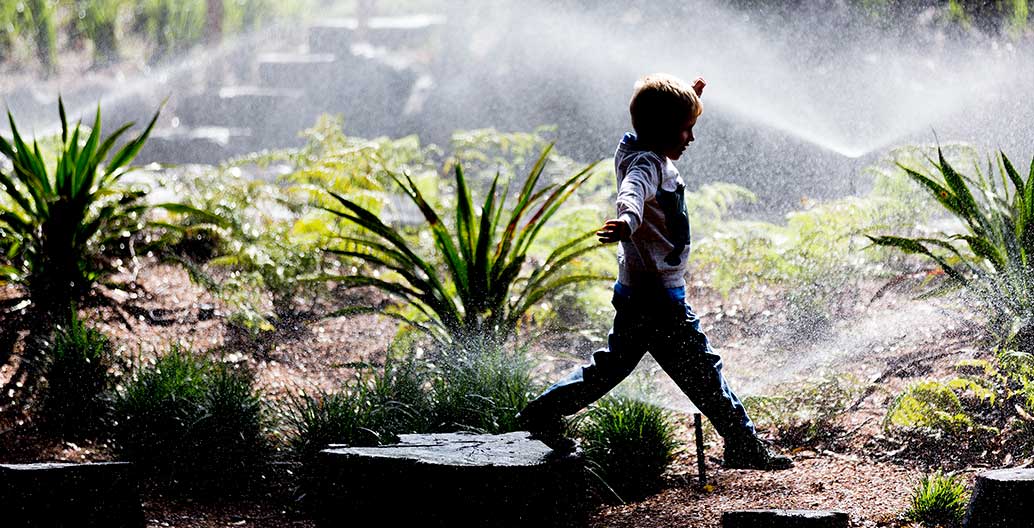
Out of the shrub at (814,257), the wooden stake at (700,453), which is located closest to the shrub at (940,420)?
the wooden stake at (700,453)

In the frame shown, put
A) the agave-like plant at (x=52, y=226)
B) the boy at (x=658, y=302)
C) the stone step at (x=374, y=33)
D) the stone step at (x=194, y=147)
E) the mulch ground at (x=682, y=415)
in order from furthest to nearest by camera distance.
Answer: the stone step at (x=374, y=33) < the stone step at (x=194, y=147) < the agave-like plant at (x=52, y=226) < the mulch ground at (x=682, y=415) < the boy at (x=658, y=302)

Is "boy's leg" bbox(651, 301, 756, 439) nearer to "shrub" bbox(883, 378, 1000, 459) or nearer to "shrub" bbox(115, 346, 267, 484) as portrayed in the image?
"shrub" bbox(883, 378, 1000, 459)

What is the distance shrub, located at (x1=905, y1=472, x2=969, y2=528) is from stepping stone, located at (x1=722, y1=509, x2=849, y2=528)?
0.41 meters

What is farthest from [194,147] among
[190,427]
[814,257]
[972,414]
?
[972,414]

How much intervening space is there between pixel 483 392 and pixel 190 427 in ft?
3.46

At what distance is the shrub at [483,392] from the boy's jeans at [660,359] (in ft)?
1.57

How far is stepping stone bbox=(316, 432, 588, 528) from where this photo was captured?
9.78ft

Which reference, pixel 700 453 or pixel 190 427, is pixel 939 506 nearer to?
pixel 700 453

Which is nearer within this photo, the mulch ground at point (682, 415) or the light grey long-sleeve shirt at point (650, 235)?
the light grey long-sleeve shirt at point (650, 235)

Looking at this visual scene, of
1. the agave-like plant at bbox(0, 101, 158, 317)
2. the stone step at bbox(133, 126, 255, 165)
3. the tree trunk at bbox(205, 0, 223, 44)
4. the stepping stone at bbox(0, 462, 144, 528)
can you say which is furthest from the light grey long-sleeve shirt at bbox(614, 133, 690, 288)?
the tree trunk at bbox(205, 0, 223, 44)

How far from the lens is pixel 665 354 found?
127 inches

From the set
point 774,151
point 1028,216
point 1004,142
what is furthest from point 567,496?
point 774,151

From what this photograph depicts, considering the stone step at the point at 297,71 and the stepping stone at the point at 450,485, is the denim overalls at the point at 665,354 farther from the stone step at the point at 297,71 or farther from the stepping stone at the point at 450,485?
the stone step at the point at 297,71

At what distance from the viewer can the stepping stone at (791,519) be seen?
2.73 m
